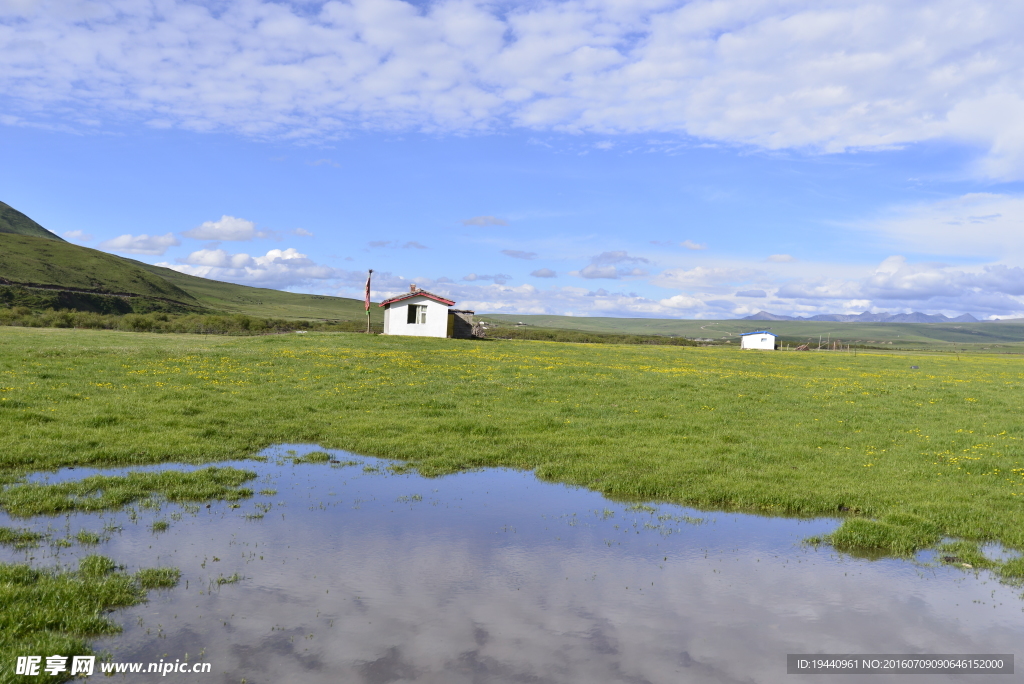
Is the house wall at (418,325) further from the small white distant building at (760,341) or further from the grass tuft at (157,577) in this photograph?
the small white distant building at (760,341)

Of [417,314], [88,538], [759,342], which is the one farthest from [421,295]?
[759,342]

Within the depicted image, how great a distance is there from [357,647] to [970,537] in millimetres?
11177

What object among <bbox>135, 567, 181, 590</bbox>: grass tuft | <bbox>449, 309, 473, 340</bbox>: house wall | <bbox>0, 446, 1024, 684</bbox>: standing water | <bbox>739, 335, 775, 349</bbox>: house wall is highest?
<bbox>449, 309, 473, 340</bbox>: house wall

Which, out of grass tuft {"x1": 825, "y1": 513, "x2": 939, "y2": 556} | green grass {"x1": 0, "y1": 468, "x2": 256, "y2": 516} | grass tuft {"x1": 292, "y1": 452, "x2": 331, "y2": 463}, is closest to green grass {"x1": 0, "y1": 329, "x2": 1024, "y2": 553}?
grass tuft {"x1": 825, "y1": 513, "x2": 939, "y2": 556}

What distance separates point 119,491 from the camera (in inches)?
493

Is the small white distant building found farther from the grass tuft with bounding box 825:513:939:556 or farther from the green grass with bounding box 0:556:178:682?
the green grass with bounding box 0:556:178:682

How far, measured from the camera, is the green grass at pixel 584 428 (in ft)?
47.4

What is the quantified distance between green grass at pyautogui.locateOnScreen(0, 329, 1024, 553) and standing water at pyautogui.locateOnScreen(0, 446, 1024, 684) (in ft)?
6.86

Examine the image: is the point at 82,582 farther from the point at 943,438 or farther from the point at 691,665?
the point at 943,438

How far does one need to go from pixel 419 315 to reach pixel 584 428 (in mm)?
53288

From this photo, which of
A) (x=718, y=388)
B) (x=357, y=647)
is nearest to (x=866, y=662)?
(x=357, y=647)

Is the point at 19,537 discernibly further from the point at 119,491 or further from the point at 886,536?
the point at 886,536

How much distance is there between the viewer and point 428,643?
7418 millimetres

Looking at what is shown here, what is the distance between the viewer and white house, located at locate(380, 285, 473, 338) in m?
71.6
